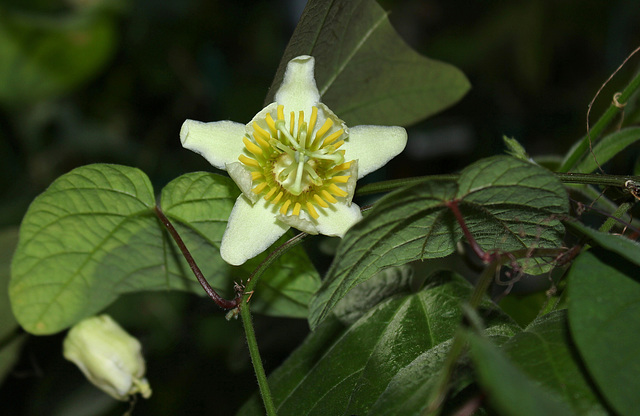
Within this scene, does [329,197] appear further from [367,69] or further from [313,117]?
[367,69]

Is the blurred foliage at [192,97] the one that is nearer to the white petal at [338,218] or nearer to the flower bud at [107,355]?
the flower bud at [107,355]

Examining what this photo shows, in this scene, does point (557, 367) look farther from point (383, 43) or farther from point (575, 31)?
point (575, 31)

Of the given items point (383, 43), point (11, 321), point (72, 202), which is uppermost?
point (383, 43)

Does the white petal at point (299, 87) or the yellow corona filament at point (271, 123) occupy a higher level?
the white petal at point (299, 87)

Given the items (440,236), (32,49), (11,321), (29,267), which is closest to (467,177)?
(440,236)

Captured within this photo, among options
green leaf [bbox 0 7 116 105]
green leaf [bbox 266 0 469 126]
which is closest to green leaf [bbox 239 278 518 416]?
green leaf [bbox 266 0 469 126]

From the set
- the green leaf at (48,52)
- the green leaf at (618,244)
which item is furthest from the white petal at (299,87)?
the green leaf at (48,52)

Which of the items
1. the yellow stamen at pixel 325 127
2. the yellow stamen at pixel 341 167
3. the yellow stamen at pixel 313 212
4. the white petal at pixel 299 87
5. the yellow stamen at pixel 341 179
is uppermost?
the white petal at pixel 299 87
